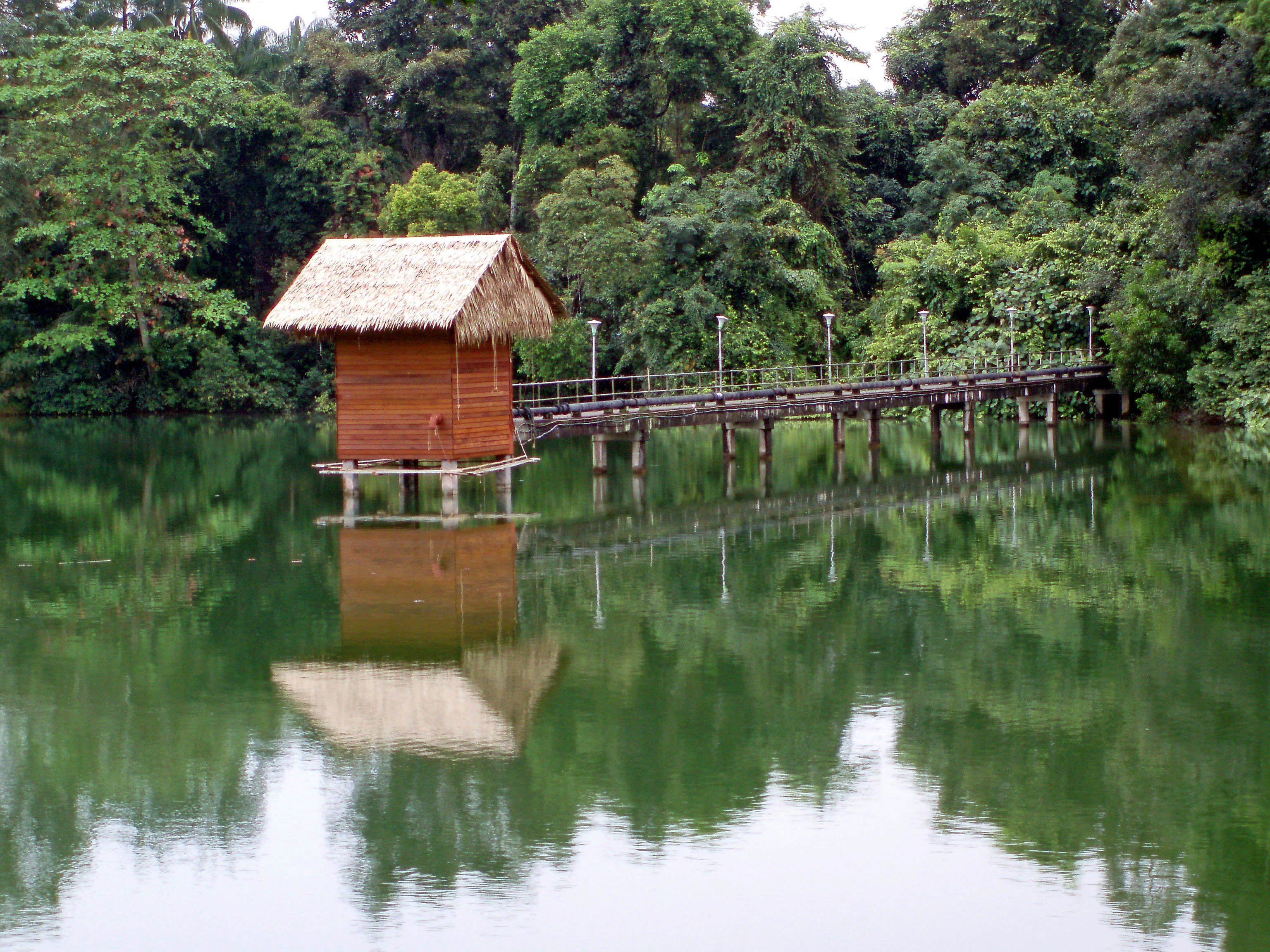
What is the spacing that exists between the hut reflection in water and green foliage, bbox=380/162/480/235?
29.3 metres

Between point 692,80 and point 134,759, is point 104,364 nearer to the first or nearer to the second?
point 692,80

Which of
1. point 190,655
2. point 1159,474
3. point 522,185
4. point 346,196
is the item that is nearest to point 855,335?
point 522,185

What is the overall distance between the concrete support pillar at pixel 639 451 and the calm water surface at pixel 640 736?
22.4 feet

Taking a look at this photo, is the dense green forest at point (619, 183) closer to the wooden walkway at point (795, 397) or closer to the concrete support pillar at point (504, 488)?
the wooden walkway at point (795, 397)

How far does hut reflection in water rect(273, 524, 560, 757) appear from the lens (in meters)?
11.0

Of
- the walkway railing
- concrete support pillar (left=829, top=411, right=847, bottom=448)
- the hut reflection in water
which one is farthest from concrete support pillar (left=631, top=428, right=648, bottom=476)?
the walkway railing

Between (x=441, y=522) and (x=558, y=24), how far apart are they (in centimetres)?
3113

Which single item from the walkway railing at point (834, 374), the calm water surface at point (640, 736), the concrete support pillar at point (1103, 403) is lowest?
the calm water surface at point (640, 736)

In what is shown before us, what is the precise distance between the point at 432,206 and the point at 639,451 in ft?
68.3

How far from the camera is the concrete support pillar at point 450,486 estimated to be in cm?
2233

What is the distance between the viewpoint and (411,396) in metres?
22.7

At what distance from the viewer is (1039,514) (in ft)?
72.3

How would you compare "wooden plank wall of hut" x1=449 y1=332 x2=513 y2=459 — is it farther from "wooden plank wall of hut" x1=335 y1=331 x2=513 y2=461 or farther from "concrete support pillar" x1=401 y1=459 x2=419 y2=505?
"concrete support pillar" x1=401 y1=459 x2=419 y2=505

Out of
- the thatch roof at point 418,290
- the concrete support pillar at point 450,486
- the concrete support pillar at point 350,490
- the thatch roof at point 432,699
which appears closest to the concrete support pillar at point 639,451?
the thatch roof at point 418,290
